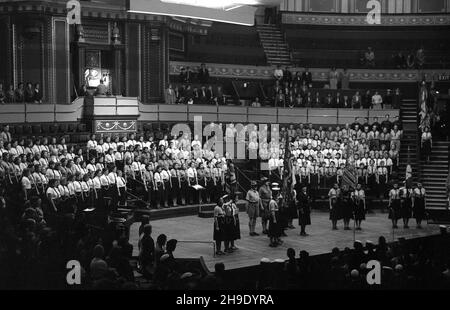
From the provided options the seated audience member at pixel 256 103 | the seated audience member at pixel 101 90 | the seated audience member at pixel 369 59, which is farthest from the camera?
the seated audience member at pixel 369 59

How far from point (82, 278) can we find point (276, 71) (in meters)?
25.3

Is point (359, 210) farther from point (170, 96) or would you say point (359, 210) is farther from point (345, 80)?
point (345, 80)

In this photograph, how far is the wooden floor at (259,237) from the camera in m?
17.4

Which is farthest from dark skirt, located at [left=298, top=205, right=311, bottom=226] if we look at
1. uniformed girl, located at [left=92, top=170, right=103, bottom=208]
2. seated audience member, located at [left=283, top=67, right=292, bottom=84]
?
seated audience member, located at [left=283, top=67, right=292, bottom=84]

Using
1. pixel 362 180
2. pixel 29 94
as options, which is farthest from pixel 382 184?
pixel 29 94

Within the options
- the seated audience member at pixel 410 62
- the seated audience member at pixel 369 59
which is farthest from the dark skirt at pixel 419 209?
the seated audience member at pixel 369 59

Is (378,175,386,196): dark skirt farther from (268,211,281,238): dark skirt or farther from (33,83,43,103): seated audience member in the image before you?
(33,83,43,103): seated audience member

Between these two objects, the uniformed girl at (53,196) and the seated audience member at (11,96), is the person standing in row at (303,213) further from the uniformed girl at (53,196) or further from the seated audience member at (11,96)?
the seated audience member at (11,96)

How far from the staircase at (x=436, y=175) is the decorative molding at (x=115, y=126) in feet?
39.8

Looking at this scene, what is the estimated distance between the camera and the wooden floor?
17391 millimetres

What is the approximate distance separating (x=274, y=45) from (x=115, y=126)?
525 inches

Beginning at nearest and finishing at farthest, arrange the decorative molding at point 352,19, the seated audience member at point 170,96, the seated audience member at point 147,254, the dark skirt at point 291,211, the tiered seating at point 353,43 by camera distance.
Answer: the seated audience member at point 147,254, the dark skirt at point 291,211, the seated audience member at point 170,96, the tiered seating at point 353,43, the decorative molding at point 352,19

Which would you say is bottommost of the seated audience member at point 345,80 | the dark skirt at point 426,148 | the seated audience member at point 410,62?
the dark skirt at point 426,148
